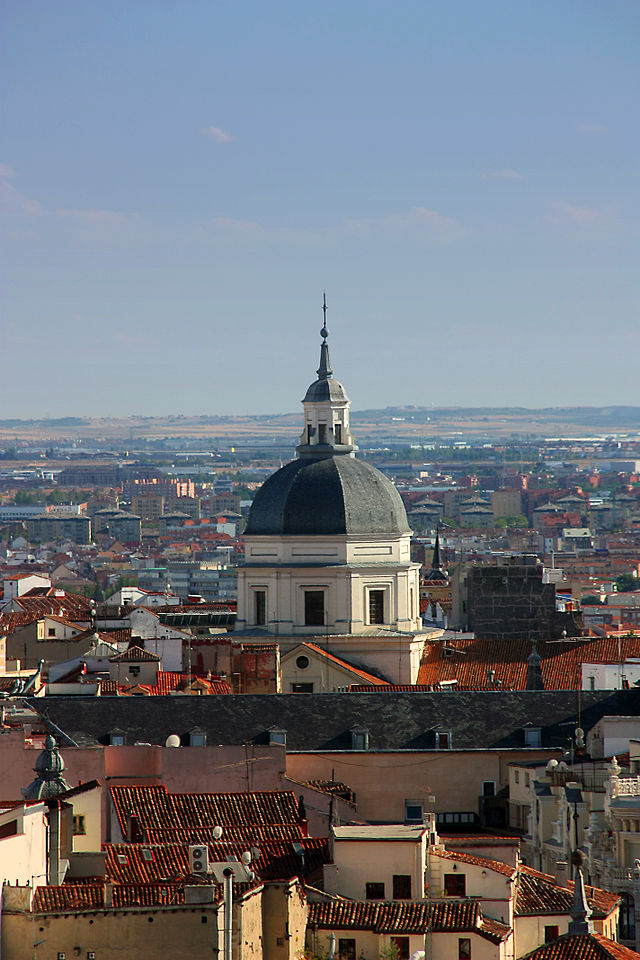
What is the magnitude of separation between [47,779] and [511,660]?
28894 millimetres

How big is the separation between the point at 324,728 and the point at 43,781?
13.4 meters

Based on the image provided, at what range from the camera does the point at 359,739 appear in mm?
51344

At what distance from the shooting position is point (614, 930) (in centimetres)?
3850

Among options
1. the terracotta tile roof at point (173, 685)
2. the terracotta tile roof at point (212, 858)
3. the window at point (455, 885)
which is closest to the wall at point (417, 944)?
the terracotta tile roof at point (212, 858)

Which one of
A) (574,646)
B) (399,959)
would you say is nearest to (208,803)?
(399,959)

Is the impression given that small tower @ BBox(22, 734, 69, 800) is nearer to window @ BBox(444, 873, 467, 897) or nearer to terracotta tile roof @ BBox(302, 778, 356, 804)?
window @ BBox(444, 873, 467, 897)

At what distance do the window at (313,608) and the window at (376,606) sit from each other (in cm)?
109

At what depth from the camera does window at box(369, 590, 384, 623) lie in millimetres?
64312

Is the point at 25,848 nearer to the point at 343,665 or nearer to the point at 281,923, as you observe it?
the point at 281,923

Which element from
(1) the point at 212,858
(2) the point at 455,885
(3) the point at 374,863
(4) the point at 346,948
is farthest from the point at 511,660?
(4) the point at 346,948

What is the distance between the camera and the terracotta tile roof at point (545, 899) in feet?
120

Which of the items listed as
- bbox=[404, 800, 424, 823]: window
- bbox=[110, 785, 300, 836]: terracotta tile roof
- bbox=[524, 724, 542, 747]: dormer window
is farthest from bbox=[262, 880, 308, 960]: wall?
bbox=[524, 724, 542, 747]: dormer window

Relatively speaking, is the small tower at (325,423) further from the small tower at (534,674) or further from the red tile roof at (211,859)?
the red tile roof at (211,859)

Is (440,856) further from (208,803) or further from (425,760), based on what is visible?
(425,760)
